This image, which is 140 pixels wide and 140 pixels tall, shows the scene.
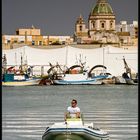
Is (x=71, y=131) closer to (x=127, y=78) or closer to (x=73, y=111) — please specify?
(x=73, y=111)

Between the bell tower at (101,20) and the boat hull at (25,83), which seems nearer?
the boat hull at (25,83)

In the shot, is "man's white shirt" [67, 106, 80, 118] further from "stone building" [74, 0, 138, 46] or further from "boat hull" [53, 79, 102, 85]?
"stone building" [74, 0, 138, 46]

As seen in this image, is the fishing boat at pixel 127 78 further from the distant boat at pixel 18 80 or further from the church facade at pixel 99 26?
the church facade at pixel 99 26

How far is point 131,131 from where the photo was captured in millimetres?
11609

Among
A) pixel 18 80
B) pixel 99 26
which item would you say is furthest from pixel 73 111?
pixel 99 26

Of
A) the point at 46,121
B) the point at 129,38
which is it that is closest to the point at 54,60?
the point at 129,38

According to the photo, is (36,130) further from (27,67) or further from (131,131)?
(27,67)

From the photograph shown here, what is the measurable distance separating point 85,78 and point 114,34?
1154 inches

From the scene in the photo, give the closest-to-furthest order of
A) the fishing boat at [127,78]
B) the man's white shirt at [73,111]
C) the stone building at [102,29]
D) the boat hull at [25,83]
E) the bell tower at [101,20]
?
the man's white shirt at [73,111] → the boat hull at [25,83] → the fishing boat at [127,78] → the stone building at [102,29] → the bell tower at [101,20]

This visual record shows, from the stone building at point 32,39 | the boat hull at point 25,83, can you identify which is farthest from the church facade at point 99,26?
the boat hull at point 25,83

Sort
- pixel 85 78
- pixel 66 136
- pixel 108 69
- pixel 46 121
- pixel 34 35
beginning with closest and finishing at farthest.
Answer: pixel 66 136 → pixel 46 121 → pixel 85 78 → pixel 108 69 → pixel 34 35

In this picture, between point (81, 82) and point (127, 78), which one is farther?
point (127, 78)

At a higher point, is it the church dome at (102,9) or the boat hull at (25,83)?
the church dome at (102,9)

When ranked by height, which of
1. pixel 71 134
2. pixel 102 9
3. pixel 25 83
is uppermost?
pixel 102 9
